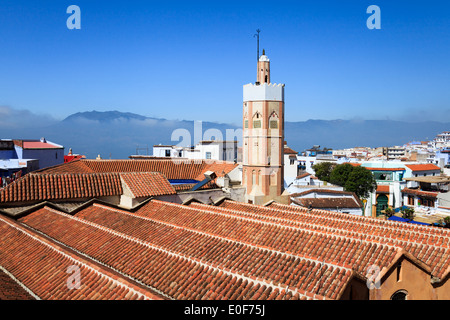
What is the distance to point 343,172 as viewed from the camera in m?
44.6

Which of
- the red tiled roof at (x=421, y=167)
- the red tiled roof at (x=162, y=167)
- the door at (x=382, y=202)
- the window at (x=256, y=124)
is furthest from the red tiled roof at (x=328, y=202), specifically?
the red tiled roof at (x=421, y=167)

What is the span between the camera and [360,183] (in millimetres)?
41812

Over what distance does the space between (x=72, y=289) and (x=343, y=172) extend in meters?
41.2

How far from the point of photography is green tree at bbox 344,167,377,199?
41844 millimetres

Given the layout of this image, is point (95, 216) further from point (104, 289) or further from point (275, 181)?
point (275, 181)

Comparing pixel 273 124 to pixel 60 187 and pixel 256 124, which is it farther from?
pixel 60 187

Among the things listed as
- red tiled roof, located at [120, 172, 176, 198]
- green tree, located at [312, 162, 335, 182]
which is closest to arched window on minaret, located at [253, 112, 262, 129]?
red tiled roof, located at [120, 172, 176, 198]

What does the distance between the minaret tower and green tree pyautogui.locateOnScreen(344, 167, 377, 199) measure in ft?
63.2

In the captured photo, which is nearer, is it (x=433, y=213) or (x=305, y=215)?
(x=305, y=215)

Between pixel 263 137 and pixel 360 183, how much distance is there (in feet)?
72.0

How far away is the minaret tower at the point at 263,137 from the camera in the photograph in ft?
80.4
